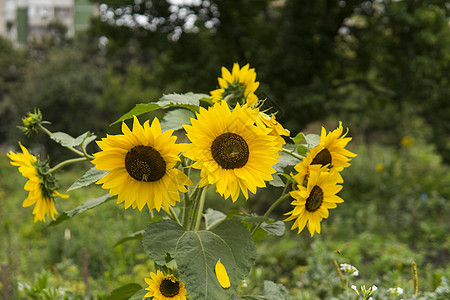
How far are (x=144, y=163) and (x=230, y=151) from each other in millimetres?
172

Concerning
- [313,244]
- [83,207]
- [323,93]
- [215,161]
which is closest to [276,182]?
[215,161]

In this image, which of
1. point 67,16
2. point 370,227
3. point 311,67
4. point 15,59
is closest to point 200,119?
point 370,227

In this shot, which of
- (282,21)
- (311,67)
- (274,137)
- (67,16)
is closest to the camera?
(274,137)

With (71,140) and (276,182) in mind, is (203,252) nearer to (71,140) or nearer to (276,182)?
(276,182)

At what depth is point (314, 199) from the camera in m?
0.88

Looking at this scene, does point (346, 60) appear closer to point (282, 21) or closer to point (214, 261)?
point (282, 21)

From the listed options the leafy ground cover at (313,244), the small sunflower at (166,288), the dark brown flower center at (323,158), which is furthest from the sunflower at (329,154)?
the leafy ground cover at (313,244)

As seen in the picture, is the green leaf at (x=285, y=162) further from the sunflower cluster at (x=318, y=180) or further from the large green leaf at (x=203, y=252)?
the large green leaf at (x=203, y=252)

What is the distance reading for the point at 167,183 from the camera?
82 cm

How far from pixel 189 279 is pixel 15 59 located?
63.0 ft

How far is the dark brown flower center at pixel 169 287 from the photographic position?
921 millimetres

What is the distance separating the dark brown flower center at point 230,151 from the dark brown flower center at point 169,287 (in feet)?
1.07

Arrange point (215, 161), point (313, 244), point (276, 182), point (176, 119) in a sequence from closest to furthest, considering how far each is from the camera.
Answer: point (215, 161), point (276, 182), point (176, 119), point (313, 244)

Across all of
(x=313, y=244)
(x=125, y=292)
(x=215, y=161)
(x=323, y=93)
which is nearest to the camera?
(x=215, y=161)
